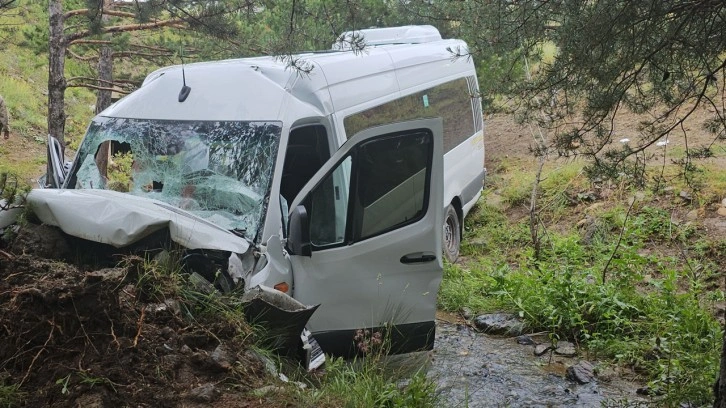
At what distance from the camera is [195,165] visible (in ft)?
17.9

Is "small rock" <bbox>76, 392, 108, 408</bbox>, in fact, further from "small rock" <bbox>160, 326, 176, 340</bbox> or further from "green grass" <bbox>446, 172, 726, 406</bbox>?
"green grass" <bbox>446, 172, 726, 406</bbox>

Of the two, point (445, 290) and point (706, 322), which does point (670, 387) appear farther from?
point (445, 290)

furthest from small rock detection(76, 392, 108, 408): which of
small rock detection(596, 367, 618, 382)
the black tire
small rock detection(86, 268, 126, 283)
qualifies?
the black tire

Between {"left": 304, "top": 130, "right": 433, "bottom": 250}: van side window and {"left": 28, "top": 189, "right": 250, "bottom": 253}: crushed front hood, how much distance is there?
24.9 inches

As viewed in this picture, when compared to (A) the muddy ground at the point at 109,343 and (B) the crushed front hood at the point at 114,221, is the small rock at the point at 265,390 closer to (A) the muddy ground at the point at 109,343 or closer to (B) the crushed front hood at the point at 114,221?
(A) the muddy ground at the point at 109,343

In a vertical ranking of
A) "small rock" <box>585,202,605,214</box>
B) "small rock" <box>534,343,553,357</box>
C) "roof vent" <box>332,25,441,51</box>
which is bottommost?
"small rock" <box>534,343,553,357</box>

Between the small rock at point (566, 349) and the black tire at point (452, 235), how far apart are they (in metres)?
2.89

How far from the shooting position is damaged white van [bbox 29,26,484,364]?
14.8 ft

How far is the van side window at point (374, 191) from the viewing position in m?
4.84

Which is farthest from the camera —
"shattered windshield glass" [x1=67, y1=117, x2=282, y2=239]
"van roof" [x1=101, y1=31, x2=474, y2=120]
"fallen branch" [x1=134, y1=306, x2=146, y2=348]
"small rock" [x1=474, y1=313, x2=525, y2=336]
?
"small rock" [x1=474, y1=313, x2=525, y2=336]

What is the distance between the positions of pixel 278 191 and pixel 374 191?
761 millimetres

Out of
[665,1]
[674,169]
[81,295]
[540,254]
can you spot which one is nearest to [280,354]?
[81,295]

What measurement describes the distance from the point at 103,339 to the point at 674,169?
900cm

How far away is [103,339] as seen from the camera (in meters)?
3.41
